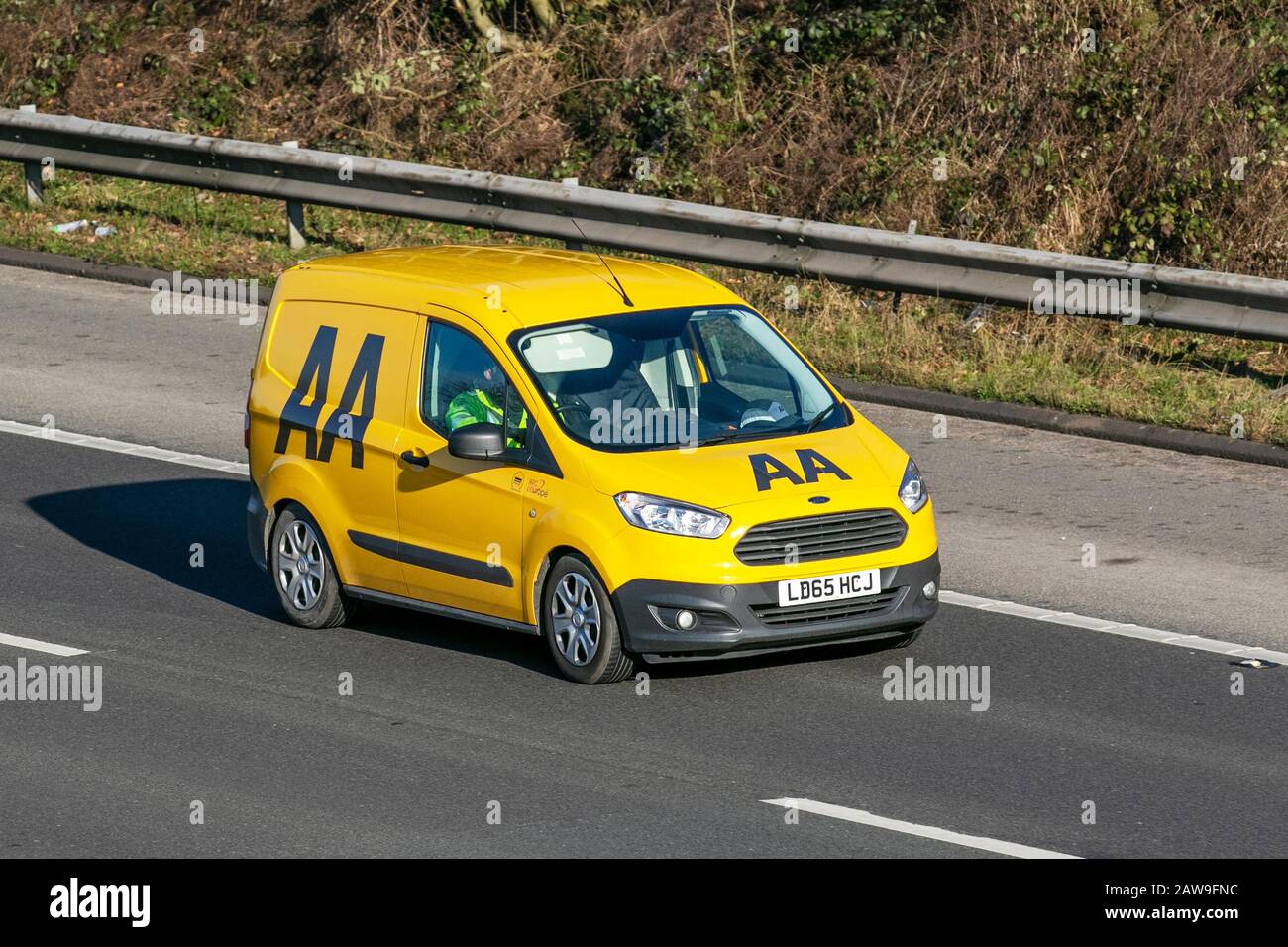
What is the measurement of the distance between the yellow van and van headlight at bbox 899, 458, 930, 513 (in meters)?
0.01

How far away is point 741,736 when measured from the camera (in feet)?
29.6

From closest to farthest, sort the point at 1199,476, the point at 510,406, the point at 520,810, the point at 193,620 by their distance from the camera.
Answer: the point at 520,810 → the point at 510,406 → the point at 193,620 → the point at 1199,476

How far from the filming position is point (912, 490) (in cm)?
989

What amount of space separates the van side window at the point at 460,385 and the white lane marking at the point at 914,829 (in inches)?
103

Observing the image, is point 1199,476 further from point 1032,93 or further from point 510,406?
point 1032,93

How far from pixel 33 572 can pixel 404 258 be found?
2.66m

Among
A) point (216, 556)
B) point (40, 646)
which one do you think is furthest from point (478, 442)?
point (216, 556)

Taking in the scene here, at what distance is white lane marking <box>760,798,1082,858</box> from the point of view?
7.70 meters

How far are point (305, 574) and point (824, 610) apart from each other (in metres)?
2.80
